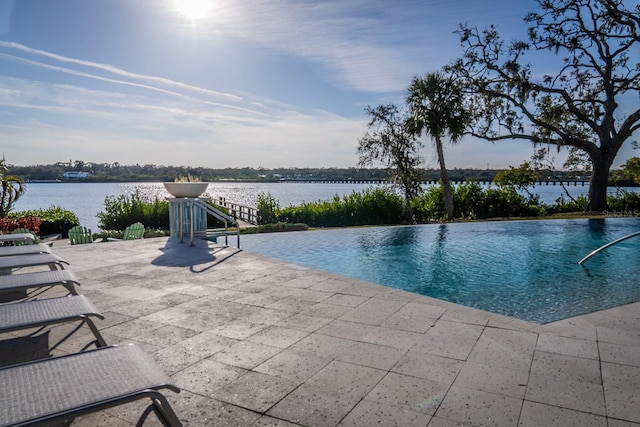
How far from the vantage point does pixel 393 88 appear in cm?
2089

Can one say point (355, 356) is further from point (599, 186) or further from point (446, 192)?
point (599, 186)

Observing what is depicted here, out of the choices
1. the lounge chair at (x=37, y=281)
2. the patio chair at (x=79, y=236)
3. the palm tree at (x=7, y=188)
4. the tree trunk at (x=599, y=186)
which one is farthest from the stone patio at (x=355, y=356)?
the tree trunk at (x=599, y=186)

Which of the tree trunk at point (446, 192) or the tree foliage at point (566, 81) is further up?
the tree foliage at point (566, 81)

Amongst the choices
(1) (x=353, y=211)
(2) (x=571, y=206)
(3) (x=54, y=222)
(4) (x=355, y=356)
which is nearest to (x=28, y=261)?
(4) (x=355, y=356)

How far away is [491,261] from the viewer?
8.77 metres

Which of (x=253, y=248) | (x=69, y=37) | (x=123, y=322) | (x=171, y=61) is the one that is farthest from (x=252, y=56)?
(x=123, y=322)

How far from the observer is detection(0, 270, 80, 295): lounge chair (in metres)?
3.30

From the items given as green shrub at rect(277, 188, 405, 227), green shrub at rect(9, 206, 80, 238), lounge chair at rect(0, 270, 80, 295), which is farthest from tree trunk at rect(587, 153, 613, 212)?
lounge chair at rect(0, 270, 80, 295)

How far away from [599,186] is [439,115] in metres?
9.15

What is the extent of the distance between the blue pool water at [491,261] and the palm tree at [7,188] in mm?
6507

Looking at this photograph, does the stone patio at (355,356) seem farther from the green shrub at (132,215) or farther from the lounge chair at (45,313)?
the green shrub at (132,215)

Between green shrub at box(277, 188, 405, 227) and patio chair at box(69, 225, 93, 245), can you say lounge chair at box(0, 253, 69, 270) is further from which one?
green shrub at box(277, 188, 405, 227)

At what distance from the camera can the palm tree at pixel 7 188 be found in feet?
37.7

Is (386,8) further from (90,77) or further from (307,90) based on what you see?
(90,77)
